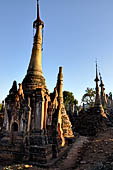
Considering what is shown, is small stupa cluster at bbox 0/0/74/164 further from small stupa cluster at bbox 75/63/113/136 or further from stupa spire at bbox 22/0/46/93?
small stupa cluster at bbox 75/63/113/136

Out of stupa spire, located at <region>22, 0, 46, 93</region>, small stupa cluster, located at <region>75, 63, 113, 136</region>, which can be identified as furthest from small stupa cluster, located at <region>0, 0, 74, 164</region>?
small stupa cluster, located at <region>75, 63, 113, 136</region>

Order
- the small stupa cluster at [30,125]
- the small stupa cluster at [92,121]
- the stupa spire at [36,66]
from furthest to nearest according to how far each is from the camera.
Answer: the small stupa cluster at [92,121] → the stupa spire at [36,66] → the small stupa cluster at [30,125]

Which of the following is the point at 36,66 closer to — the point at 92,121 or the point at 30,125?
the point at 30,125

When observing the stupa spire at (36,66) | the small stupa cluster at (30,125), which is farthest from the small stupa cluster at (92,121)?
the stupa spire at (36,66)

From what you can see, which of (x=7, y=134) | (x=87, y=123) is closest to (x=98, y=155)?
(x=7, y=134)

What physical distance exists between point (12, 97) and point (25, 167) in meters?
5.03

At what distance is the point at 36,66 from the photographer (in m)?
12.8

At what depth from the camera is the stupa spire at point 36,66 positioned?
1199 centimetres

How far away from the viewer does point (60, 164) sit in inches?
347

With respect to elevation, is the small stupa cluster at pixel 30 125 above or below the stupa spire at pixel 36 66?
below

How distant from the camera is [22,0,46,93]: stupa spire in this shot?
39.3 feet

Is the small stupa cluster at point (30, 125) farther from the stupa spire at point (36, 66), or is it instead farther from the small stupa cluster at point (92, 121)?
the small stupa cluster at point (92, 121)

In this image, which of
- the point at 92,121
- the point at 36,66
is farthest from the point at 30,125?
the point at 92,121

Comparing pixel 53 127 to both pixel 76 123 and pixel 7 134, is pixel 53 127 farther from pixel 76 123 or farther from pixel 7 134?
pixel 76 123
